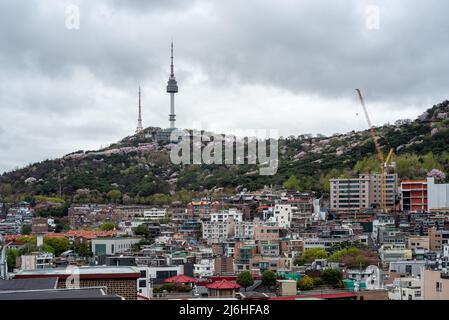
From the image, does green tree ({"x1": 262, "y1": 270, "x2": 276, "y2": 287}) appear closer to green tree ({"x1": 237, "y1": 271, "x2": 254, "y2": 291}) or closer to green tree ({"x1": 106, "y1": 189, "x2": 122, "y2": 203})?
green tree ({"x1": 237, "y1": 271, "x2": 254, "y2": 291})

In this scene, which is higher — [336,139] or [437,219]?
[336,139]

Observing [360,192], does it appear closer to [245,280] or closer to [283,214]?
[283,214]

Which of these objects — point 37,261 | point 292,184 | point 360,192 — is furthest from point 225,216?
point 37,261

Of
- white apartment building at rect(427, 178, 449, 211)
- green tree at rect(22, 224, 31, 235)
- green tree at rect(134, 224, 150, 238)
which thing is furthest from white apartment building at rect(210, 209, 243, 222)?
green tree at rect(22, 224, 31, 235)

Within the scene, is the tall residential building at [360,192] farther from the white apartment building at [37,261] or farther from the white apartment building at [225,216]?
the white apartment building at [37,261]
